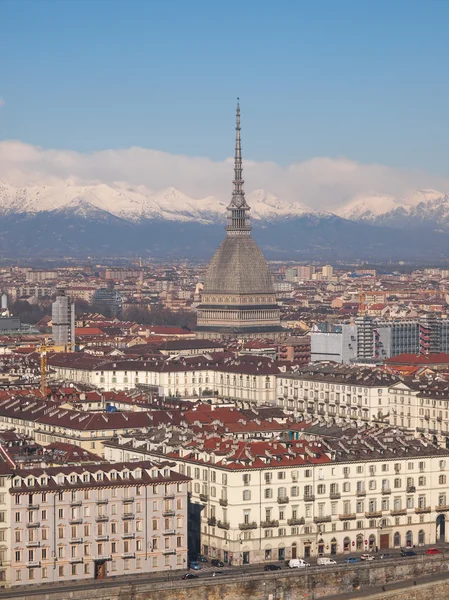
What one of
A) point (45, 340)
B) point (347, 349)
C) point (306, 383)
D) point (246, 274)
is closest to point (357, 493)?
point (306, 383)

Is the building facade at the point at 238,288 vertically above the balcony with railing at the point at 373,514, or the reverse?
the building facade at the point at 238,288

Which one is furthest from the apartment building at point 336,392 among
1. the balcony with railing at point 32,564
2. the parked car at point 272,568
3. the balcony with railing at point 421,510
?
the balcony with railing at point 32,564

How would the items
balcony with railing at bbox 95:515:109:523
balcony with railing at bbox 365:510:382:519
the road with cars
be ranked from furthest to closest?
balcony with railing at bbox 365:510:382:519 < balcony with railing at bbox 95:515:109:523 < the road with cars

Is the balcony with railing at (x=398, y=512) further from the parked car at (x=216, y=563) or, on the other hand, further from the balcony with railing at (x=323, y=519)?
the parked car at (x=216, y=563)

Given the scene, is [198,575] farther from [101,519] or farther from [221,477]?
[221,477]

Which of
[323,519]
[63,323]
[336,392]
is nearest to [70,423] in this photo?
[323,519]

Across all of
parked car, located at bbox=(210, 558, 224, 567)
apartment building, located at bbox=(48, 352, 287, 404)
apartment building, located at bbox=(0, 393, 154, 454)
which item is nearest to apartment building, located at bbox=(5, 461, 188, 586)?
parked car, located at bbox=(210, 558, 224, 567)

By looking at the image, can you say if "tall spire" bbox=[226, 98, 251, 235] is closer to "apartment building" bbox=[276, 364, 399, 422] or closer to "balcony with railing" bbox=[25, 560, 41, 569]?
"apartment building" bbox=[276, 364, 399, 422]
